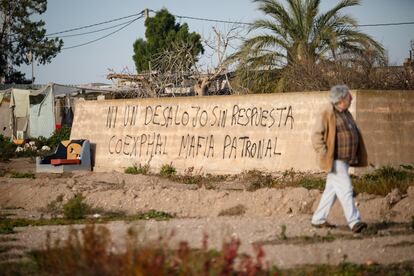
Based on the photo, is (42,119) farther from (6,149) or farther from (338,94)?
(338,94)

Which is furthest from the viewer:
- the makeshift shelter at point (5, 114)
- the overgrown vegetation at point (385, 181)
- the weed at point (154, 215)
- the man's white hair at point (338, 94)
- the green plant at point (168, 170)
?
the makeshift shelter at point (5, 114)

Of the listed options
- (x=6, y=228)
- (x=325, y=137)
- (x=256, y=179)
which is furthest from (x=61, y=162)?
(x=325, y=137)

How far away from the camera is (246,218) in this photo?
1131 centimetres

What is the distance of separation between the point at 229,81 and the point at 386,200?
18589mm

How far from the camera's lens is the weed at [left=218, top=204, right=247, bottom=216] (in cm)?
1263

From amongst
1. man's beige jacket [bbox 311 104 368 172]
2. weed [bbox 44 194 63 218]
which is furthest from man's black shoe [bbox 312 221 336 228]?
weed [bbox 44 194 63 218]

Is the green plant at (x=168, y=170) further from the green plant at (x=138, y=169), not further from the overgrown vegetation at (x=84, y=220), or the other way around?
the overgrown vegetation at (x=84, y=220)

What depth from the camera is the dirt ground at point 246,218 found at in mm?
8336

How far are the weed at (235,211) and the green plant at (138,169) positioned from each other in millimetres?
7686

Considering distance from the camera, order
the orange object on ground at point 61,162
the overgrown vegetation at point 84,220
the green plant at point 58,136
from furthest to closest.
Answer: the green plant at point 58,136 → the orange object on ground at point 61,162 → the overgrown vegetation at point 84,220

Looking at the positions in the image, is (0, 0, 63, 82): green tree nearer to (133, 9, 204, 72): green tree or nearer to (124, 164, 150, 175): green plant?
(133, 9, 204, 72): green tree

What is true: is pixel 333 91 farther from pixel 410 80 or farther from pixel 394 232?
pixel 410 80

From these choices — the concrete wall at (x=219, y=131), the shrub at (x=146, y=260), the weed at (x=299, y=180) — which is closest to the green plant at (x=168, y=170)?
the concrete wall at (x=219, y=131)

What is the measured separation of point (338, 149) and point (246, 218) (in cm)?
255
